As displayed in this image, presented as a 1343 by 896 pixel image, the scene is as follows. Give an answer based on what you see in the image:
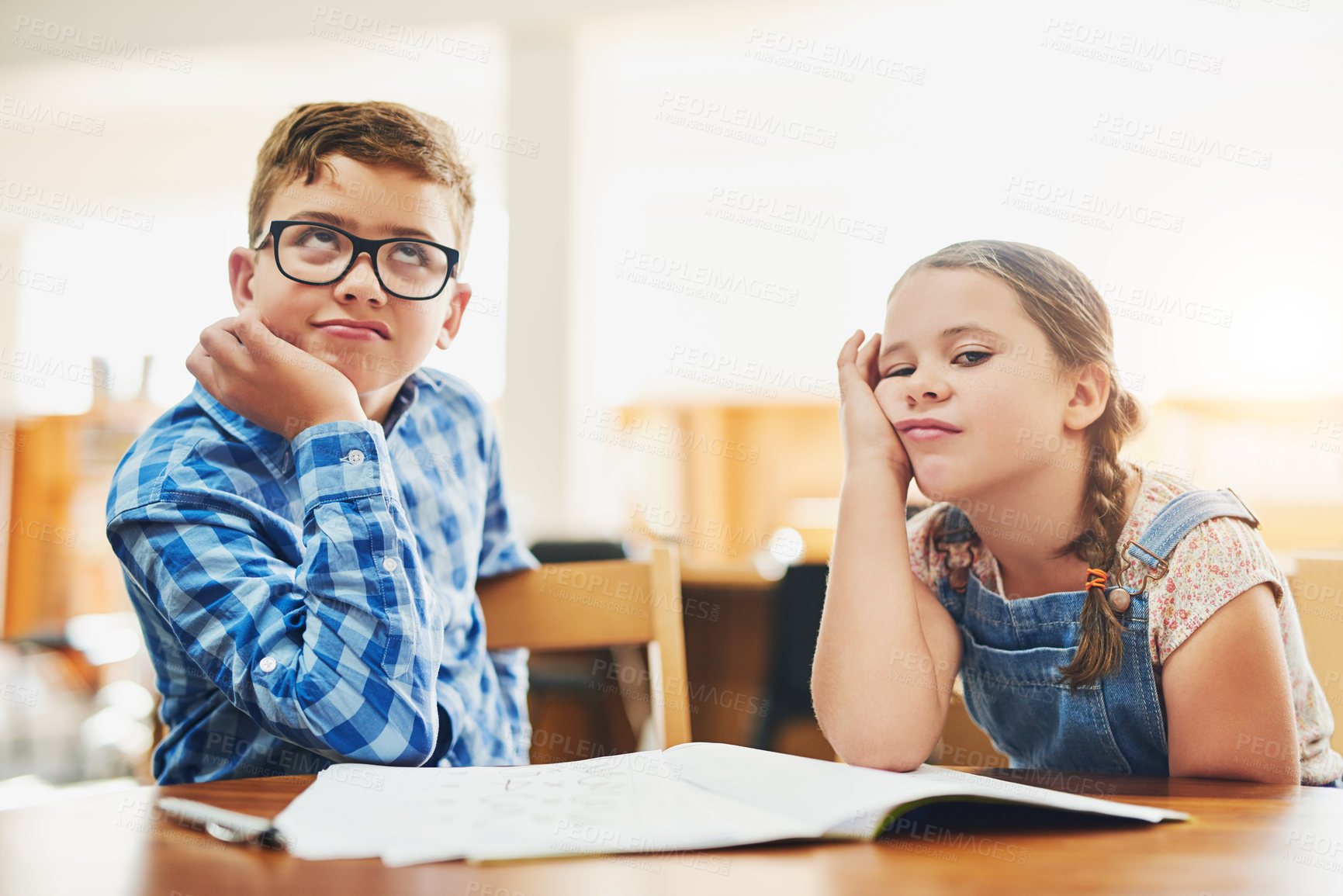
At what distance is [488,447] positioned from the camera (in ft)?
3.65

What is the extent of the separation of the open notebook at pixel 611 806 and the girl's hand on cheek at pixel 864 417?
0.92 ft

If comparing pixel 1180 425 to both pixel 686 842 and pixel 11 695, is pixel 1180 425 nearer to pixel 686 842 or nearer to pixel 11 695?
pixel 686 842

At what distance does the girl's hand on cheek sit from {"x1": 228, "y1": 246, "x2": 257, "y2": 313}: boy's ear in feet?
1.82

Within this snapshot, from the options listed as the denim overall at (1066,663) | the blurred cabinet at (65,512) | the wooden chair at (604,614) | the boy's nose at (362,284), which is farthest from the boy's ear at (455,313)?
the blurred cabinet at (65,512)

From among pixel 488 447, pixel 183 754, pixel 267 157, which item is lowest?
pixel 183 754

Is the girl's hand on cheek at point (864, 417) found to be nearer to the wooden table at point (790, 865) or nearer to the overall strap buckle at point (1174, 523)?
the overall strap buckle at point (1174, 523)

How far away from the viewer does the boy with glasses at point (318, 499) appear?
0.67m

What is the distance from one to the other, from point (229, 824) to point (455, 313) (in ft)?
1.87

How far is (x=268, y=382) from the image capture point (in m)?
0.75

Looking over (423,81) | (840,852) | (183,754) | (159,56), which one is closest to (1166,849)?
(840,852)

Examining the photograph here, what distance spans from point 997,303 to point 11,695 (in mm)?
3989

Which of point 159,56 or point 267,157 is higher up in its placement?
point 159,56

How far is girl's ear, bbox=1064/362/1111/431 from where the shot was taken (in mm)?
807

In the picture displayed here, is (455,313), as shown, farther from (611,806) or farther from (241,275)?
(611,806)
